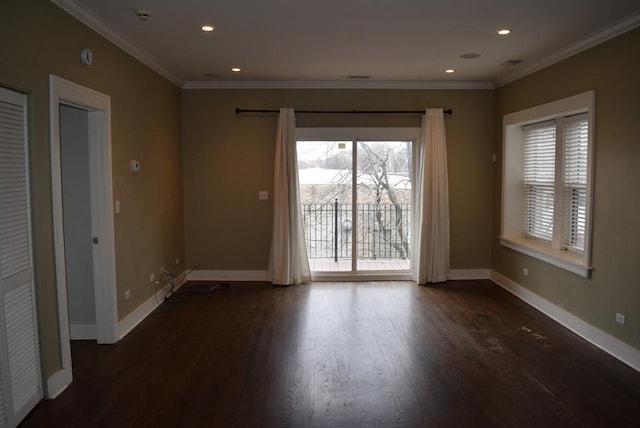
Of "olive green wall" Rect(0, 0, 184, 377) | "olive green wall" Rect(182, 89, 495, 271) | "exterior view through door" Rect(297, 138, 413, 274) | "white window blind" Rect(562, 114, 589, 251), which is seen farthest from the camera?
"exterior view through door" Rect(297, 138, 413, 274)

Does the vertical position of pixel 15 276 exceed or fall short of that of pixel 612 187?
it falls short

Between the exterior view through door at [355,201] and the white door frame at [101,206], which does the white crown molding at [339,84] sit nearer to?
the exterior view through door at [355,201]

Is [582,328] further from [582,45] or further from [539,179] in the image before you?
[582,45]

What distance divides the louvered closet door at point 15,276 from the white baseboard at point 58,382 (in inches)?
4.5

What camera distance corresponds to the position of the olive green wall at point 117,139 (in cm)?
278

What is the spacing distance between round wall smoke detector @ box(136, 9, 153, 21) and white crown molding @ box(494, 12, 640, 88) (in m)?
3.59

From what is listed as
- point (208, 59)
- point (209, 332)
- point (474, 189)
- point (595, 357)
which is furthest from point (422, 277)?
point (208, 59)

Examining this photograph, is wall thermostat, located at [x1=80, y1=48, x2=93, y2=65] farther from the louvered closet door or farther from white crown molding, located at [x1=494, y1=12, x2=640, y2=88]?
white crown molding, located at [x1=494, y1=12, x2=640, y2=88]

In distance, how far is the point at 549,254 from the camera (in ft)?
15.4

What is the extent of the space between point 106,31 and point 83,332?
2.58 meters

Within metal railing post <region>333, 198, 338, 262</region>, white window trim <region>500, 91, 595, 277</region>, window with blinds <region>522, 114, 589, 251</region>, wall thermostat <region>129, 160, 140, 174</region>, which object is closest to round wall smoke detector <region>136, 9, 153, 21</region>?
wall thermostat <region>129, 160, 140, 174</region>

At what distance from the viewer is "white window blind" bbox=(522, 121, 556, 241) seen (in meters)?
5.05

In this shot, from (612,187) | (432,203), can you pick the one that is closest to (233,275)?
(432,203)

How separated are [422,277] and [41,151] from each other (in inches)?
183
